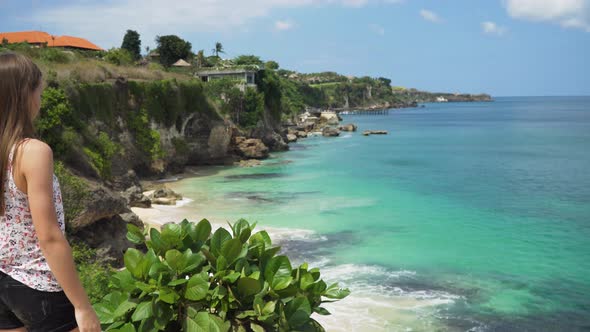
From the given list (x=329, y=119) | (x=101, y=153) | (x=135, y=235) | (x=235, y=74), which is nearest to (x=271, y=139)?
(x=235, y=74)

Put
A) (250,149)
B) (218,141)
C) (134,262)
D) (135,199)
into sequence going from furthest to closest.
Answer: (250,149) < (218,141) < (135,199) < (134,262)

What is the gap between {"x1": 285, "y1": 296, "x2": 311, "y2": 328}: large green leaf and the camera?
136 inches

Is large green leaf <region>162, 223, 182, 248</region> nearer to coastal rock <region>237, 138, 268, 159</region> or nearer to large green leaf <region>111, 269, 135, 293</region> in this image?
large green leaf <region>111, 269, 135, 293</region>

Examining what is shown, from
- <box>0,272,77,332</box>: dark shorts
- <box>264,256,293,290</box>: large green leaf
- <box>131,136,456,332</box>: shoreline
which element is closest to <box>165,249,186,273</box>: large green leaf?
<box>264,256,293,290</box>: large green leaf

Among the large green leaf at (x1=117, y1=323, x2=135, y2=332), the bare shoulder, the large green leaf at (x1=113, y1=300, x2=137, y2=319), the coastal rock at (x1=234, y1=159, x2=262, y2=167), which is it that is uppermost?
the bare shoulder

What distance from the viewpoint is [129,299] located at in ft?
11.4

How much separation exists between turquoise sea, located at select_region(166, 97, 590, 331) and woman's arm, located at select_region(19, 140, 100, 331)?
10.8 metres

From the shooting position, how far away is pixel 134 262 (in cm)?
358

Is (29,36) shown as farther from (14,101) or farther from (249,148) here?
(14,101)

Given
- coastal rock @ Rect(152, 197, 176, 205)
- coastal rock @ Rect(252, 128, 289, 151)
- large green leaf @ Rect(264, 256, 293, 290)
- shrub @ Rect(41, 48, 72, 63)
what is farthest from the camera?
coastal rock @ Rect(252, 128, 289, 151)

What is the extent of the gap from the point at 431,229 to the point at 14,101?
857 inches

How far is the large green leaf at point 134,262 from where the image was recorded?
11.4ft

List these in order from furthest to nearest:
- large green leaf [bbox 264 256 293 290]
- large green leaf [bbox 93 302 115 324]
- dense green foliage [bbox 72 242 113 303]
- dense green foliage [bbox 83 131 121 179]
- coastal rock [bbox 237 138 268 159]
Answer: coastal rock [bbox 237 138 268 159] < dense green foliage [bbox 83 131 121 179] < dense green foliage [bbox 72 242 113 303] < large green leaf [bbox 264 256 293 290] < large green leaf [bbox 93 302 115 324]

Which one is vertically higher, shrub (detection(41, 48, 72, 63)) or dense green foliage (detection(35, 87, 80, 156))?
shrub (detection(41, 48, 72, 63))
